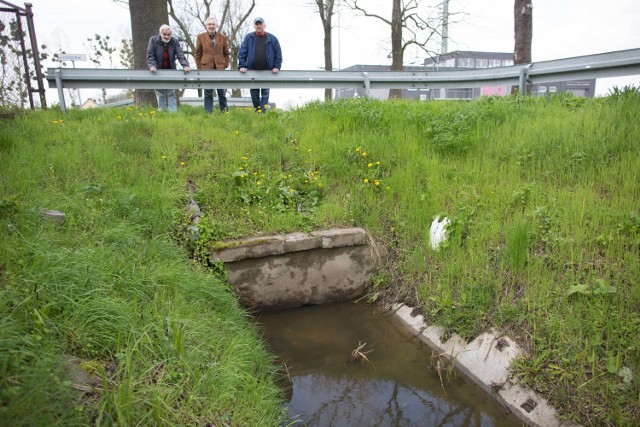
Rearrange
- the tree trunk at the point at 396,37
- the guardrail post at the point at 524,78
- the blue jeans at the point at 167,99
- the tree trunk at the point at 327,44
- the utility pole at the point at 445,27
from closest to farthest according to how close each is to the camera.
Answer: the guardrail post at the point at 524,78 < the blue jeans at the point at 167,99 < the tree trunk at the point at 396,37 < the utility pole at the point at 445,27 < the tree trunk at the point at 327,44

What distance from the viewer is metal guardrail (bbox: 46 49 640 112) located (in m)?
6.46

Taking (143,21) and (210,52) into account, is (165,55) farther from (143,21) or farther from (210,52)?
(143,21)

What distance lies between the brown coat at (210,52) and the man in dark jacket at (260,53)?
65 centimetres

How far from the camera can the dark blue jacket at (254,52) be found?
8.00m

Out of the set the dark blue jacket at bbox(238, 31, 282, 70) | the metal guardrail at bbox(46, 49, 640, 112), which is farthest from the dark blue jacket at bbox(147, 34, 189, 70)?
the dark blue jacket at bbox(238, 31, 282, 70)

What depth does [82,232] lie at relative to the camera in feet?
12.2

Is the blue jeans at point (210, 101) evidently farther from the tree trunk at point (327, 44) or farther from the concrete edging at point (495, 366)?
the tree trunk at point (327, 44)

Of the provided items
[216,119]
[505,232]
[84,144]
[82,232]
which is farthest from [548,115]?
[84,144]

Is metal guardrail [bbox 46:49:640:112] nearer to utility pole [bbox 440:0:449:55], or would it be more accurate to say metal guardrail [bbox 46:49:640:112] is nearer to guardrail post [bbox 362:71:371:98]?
guardrail post [bbox 362:71:371:98]

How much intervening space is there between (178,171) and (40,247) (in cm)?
242

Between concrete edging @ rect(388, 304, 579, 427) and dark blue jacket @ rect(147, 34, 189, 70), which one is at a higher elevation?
dark blue jacket @ rect(147, 34, 189, 70)

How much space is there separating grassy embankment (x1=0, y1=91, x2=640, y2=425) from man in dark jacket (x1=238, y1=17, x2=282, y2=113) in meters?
1.31

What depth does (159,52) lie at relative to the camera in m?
8.09

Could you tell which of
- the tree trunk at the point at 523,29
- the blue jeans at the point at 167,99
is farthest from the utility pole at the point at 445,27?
the blue jeans at the point at 167,99
